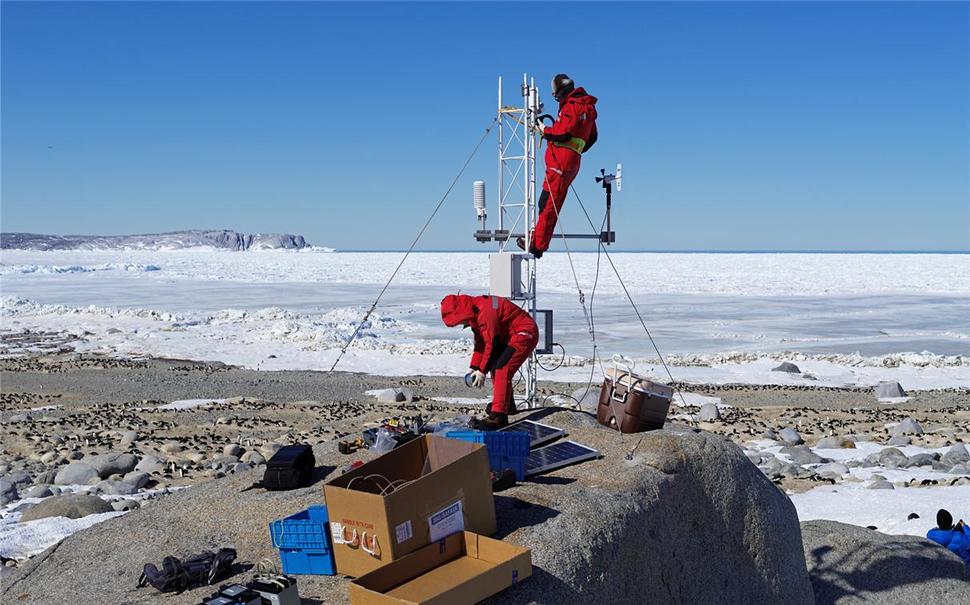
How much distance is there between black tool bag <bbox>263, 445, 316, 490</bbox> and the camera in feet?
21.4

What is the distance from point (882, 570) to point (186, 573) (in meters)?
6.26

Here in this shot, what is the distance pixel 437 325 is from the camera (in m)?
34.4

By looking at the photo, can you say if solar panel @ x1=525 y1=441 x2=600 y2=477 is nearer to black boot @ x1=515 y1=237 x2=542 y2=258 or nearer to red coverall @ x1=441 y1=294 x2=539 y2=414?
red coverall @ x1=441 y1=294 x2=539 y2=414

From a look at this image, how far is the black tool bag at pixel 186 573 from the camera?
5.13 meters

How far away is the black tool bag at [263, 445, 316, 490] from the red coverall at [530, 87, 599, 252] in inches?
151

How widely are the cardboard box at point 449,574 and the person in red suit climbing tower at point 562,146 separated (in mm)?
4851

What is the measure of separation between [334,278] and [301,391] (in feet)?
183

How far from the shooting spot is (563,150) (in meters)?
9.19

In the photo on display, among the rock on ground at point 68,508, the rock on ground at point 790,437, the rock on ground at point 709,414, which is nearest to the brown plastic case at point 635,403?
the rock on ground at point 68,508

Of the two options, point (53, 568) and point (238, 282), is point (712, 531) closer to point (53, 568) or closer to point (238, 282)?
point (53, 568)

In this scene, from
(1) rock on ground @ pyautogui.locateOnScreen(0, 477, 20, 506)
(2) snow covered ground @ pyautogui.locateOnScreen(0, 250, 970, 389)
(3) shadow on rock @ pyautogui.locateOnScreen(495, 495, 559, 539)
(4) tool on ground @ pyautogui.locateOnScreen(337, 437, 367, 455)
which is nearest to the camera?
(3) shadow on rock @ pyautogui.locateOnScreen(495, 495, 559, 539)

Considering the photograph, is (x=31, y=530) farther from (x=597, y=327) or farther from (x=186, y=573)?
(x=597, y=327)

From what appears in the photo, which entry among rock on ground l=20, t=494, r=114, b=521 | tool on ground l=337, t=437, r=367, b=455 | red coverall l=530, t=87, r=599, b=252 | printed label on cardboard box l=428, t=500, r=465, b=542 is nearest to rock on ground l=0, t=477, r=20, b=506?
rock on ground l=20, t=494, r=114, b=521

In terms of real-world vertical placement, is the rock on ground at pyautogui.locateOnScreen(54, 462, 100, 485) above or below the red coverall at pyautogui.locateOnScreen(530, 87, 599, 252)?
below
